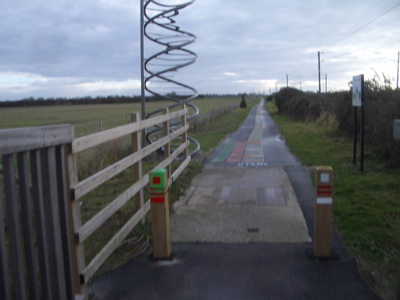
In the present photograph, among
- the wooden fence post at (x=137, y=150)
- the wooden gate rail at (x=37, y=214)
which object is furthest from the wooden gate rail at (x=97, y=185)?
the wooden gate rail at (x=37, y=214)

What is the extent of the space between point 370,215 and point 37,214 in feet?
16.2

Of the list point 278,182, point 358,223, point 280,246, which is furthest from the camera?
point 278,182

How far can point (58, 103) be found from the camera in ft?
126

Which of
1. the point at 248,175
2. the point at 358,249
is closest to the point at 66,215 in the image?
the point at 358,249

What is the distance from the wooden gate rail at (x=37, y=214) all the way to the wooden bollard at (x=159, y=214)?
131cm

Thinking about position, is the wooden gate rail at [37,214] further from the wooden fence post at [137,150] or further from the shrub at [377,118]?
the shrub at [377,118]

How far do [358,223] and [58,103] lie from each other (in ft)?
118

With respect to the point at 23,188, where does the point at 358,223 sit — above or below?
below

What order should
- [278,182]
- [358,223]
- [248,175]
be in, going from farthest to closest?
[248,175] < [278,182] < [358,223]

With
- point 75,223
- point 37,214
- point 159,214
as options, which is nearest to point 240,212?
point 159,214

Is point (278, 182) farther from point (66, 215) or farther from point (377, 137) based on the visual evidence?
point (66, 215)

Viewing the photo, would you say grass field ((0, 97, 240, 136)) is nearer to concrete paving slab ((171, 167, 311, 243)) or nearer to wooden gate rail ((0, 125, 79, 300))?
concrete paving slab ((171, 167, 311, 243))

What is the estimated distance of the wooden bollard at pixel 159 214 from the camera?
16.0 ft

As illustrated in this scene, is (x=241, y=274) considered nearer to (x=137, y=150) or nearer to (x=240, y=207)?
(x=137, y=150)
